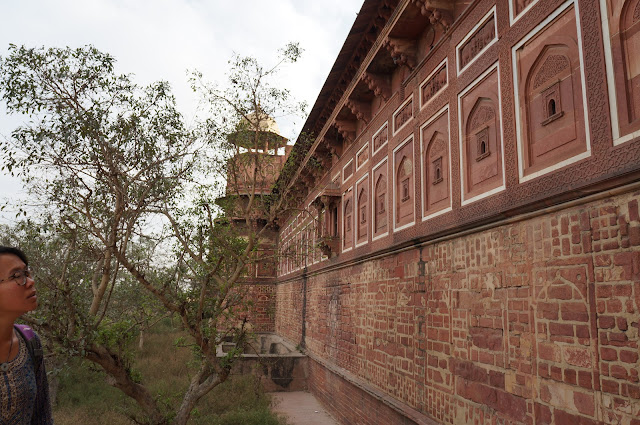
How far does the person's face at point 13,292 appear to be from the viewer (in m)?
2.13

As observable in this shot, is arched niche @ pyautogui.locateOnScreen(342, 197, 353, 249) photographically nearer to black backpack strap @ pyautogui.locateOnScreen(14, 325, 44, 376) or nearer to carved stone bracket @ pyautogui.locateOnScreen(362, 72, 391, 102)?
carved stone bracket @ pyautogui.locateOnScreen(362, 72, 391, 102)

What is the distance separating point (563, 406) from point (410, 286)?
139 inches

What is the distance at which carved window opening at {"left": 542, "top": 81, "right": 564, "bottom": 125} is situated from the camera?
14.9ft

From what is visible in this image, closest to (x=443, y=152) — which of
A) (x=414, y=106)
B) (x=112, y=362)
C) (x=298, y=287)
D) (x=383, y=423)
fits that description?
(x=414, y=106)

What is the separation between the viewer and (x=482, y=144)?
593 cm

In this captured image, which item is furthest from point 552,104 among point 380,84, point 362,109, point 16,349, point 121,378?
point 121,378

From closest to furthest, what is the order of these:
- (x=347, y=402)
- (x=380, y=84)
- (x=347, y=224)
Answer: (x=380, y=84)
(x=347, y=402)
(x=347, y=224)

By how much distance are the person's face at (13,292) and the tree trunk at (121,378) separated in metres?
5.72

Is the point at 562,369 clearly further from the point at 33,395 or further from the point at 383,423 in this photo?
the point at 383,423

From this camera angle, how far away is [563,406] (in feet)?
13.5

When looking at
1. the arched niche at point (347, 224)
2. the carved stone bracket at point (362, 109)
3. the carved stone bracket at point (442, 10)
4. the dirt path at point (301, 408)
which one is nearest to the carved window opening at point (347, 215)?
the arched niche at point (347, 224)

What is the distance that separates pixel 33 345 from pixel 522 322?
404 cm

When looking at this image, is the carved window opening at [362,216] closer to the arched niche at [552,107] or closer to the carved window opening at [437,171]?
the carved window opening at [437,171]

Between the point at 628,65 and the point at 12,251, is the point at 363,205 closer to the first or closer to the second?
the point at 628,65
